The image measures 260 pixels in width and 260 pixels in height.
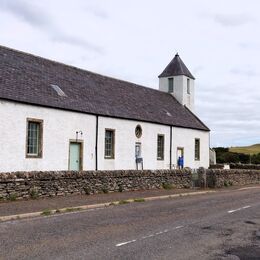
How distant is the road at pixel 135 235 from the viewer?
28.0ft

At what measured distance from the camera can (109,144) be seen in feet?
95.0

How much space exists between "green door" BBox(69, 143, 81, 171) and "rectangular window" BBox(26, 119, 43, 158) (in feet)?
8.38

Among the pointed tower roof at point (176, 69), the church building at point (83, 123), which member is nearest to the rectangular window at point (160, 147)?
the church building at point (83, 123)

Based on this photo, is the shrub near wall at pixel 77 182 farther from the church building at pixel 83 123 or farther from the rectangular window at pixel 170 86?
the rectangular window at pixel 170 86

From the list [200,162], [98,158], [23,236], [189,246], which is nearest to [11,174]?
[23,236]

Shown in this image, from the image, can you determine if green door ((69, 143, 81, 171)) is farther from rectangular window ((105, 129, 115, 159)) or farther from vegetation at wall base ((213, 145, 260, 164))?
vegetation at wall base ((213, 145, 260, 164))

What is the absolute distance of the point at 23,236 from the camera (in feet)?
33.4

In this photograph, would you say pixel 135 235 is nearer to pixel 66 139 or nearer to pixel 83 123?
pixel 66 139

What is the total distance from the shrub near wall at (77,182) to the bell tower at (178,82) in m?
Answer: 16.4

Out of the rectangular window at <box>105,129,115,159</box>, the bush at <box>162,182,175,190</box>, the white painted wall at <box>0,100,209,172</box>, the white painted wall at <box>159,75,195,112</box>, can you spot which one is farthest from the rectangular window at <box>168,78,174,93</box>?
the bush at <box>162,182,175,190</box>

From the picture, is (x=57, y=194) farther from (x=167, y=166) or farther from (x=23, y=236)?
(x=167, y=166)

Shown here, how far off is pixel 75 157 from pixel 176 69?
20.0 metres

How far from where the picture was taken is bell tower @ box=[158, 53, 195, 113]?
42.7 meters

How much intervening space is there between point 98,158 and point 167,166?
8.55 metres
